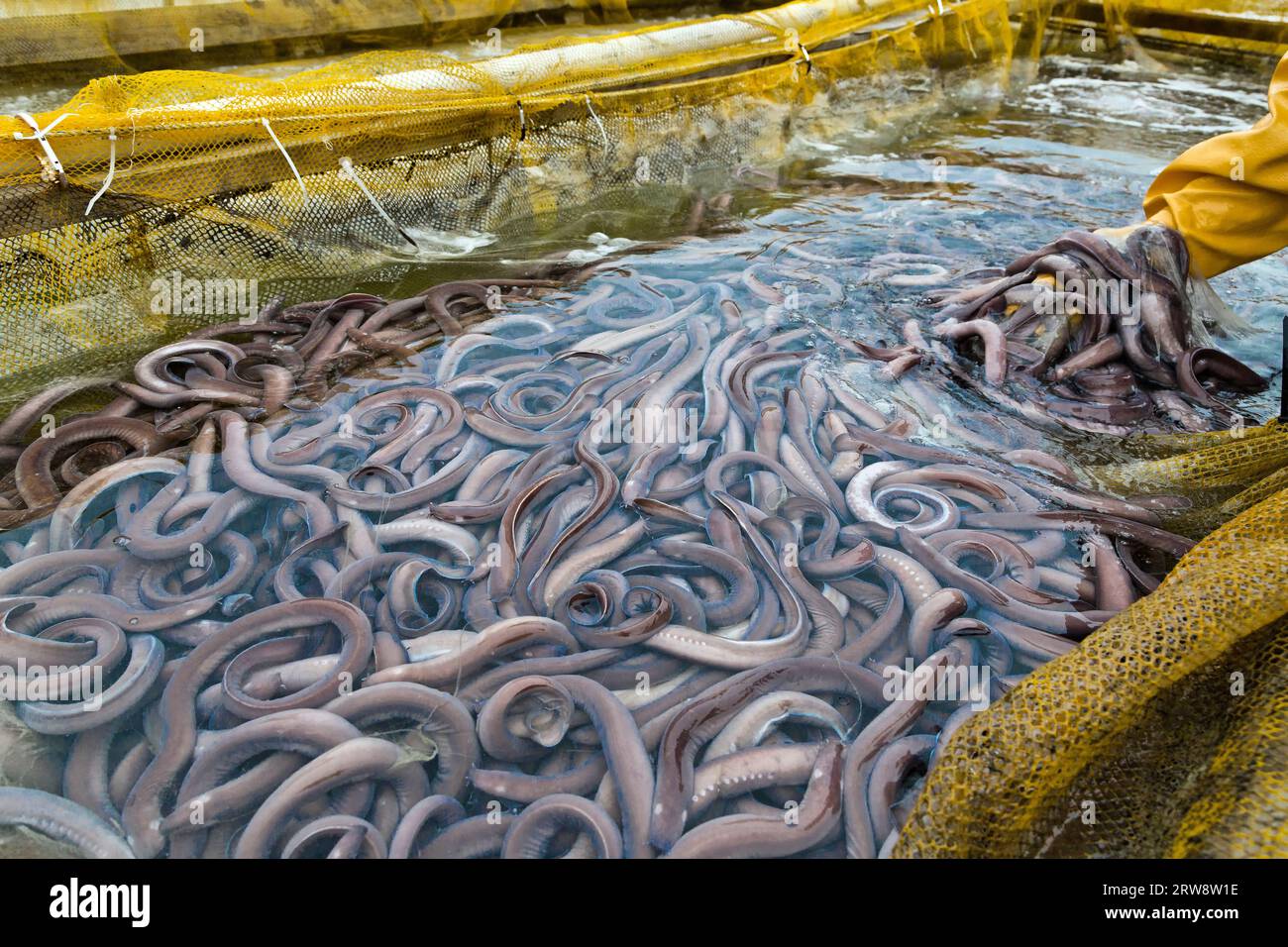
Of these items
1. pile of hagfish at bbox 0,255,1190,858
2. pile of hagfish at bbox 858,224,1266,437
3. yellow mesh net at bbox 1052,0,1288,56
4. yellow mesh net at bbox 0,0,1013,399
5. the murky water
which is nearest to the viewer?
pile of hagfish at bbox 0,255,1190,858

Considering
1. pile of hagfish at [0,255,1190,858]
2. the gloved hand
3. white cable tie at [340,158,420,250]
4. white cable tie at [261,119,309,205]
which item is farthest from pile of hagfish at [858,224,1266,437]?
white cable tie at [261,119,309,205]

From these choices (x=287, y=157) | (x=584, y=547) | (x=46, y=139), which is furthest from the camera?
(x=287, y=157)

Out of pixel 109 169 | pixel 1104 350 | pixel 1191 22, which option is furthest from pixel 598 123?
pixel 1191 22

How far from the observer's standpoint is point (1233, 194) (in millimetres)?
3627

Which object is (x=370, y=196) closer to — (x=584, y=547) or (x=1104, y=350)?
(x=584, y=547)

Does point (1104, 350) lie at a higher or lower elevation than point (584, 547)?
higher

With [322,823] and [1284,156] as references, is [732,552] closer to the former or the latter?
[322,823]

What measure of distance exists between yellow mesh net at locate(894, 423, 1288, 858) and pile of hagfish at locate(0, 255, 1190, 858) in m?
0.34

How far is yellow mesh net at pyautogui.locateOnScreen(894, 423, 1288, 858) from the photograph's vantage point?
1854mm

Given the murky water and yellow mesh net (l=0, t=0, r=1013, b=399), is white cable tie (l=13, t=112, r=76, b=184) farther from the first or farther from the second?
the murky water

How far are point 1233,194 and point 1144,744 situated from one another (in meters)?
2.85
